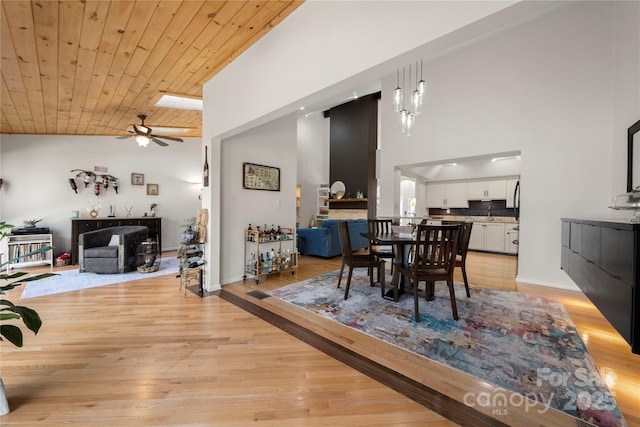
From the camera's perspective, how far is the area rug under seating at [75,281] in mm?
3445

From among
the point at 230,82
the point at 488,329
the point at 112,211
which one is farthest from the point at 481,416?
the point at 112,211

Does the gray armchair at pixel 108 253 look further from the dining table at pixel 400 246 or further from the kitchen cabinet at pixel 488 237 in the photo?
the kitchen cabinet at pixel 488 237

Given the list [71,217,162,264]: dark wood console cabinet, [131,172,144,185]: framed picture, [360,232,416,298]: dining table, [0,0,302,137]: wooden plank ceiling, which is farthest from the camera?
[131,172,144,185]: framed picture

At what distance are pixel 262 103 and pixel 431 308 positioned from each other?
289 cm

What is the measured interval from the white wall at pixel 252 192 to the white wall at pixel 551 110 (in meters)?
2.96

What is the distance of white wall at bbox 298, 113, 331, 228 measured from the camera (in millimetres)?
9109

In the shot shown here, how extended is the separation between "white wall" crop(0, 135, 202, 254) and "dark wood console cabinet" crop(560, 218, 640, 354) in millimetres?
7089

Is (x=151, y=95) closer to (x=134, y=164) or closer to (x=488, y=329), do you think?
(x=134, y=164)

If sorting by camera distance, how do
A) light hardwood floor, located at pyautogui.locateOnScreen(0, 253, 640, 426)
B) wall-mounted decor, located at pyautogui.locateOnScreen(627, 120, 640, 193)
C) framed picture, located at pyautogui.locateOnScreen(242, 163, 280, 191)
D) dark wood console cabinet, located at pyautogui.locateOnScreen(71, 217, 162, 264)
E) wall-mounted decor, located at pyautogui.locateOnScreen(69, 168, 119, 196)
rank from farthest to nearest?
1. wall-mounted decor, located at pyautogui.locateOnScreen(69, 168, 119, 196)
2. dark wood console cabinet, located at pyautogui.locateOnScreen(71, 217, 162, 264)
3. framed picture, located at pyautogui.locateOnScreen(242, 163, 280, 191)
4. wall-mounted decor, located at pyautogui.locateOnScreen(627, 120, 640, 193)
5. light hardwood floor, located at pyautogui.locateOnScreen(0, 253, 640, 426)

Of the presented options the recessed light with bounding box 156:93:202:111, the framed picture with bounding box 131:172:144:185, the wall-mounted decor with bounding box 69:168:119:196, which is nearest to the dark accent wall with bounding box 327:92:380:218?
the recessed light with bounding box 156:93:202:111

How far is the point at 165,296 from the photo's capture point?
329cm

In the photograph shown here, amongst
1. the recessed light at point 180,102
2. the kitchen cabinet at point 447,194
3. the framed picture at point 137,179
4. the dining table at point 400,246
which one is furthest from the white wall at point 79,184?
the kitchen cabinet at point 447,194

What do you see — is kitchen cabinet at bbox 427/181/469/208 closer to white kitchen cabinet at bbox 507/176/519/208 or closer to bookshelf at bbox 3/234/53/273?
white kitchen cabinet at bbox 507/176/519/208

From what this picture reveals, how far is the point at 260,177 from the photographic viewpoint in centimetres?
411
